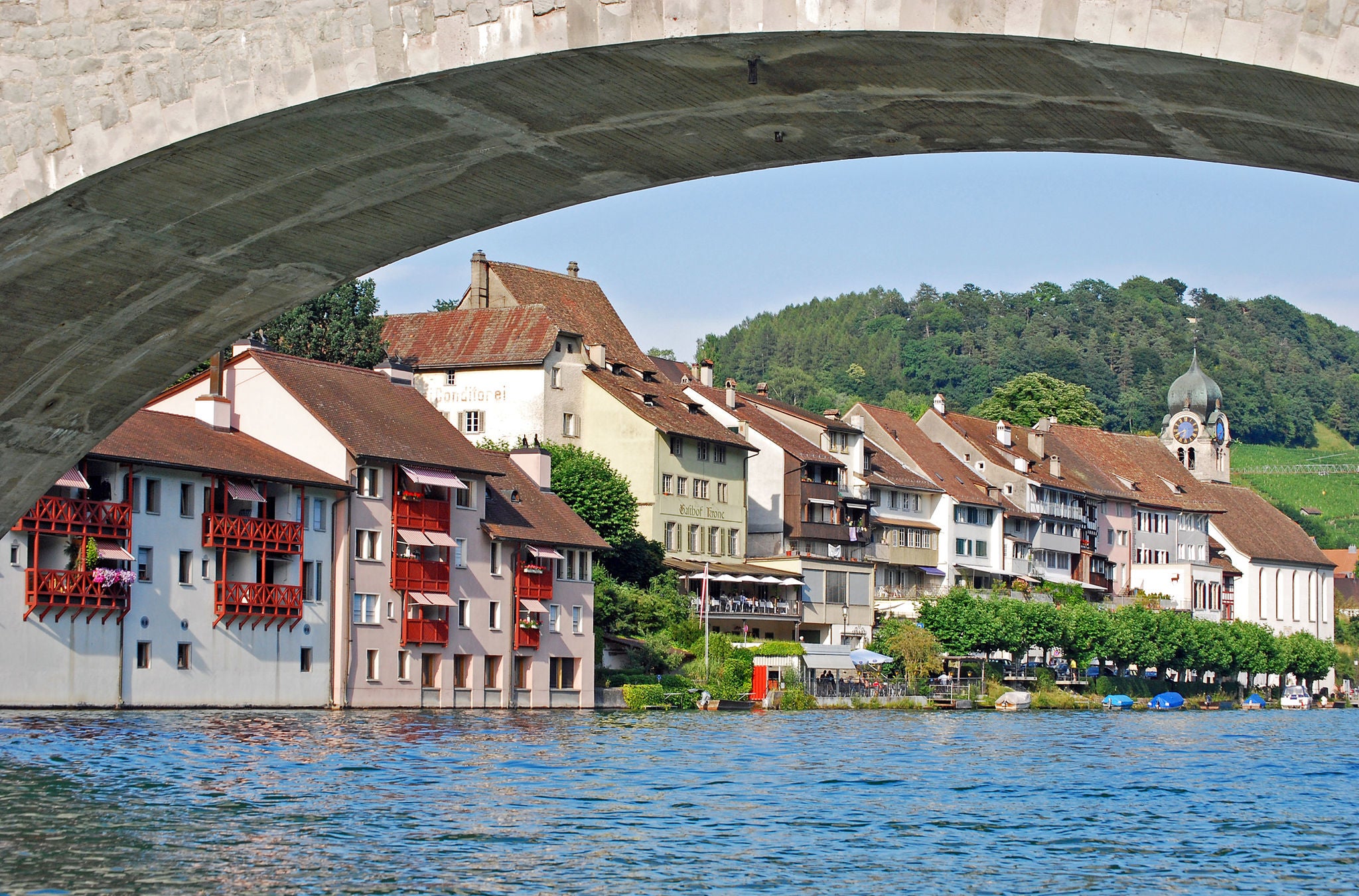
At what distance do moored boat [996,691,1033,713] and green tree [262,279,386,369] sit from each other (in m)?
27.6

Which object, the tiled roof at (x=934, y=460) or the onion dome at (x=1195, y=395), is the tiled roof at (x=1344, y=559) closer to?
the onion dome at (x=1195, y=395)

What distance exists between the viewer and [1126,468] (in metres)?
110

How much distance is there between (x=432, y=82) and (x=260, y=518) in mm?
38787

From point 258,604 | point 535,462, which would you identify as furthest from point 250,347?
point 535,462

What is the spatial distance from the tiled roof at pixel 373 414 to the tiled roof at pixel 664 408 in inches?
→ 537

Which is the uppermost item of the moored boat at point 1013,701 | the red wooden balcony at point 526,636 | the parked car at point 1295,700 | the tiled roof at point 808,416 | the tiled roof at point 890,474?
the tiled roof at point 808,416

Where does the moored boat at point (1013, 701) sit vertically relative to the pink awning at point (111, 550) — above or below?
below

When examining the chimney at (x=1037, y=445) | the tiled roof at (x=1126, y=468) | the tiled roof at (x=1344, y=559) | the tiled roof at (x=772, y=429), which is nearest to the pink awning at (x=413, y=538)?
the tiled roof at (x=772, y=429)

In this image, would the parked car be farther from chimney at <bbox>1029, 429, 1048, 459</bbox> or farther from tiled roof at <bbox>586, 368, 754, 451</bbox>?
tiled roof at <bbox>586, 368, 754, 451</bbox>

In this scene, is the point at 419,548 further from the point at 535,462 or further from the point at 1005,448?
the point at 1005,448

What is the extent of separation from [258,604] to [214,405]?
634cm

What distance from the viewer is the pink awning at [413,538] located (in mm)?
52000

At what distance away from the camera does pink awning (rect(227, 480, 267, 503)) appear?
4659 centimetres

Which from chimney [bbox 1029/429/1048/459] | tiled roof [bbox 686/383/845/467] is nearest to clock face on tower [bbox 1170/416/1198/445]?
chimney [bbox 1029/429/1048/459]
